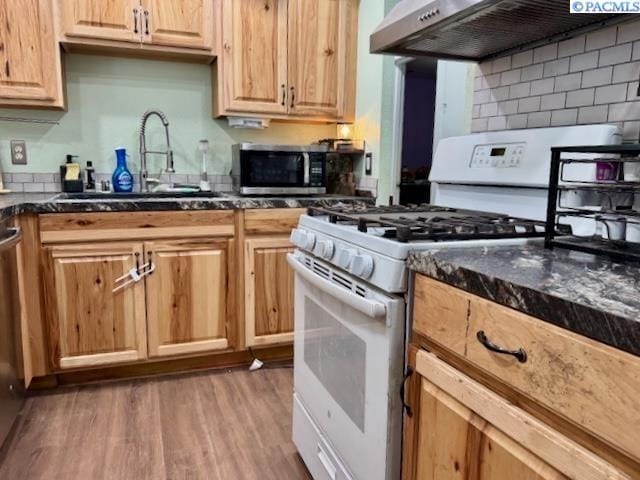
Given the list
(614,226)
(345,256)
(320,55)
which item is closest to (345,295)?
(345,256)

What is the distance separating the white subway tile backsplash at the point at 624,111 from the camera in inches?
49.1

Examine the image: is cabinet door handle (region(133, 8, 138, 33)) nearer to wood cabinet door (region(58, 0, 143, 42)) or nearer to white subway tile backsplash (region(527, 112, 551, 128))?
wood cabinet door (region(58, 0, 143, 42))

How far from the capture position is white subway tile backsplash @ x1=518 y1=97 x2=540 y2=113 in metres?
1.58

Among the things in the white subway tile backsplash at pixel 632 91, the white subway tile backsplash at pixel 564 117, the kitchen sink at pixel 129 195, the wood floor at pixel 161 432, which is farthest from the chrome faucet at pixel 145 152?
the white subway tile backsplash at pixel 632 91

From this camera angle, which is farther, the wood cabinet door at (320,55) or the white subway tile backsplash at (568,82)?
the wood cabinet door at (320,55)

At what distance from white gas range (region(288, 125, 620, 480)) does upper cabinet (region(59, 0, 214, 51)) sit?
1.47 meters

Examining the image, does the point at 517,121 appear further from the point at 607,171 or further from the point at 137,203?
the point at 137,203

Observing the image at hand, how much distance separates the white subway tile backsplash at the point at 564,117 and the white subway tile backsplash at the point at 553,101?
19mm

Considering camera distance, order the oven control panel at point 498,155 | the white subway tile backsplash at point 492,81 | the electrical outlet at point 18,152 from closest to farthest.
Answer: the oven control panel at point 498,155, the white subway tile backsplash at point 492,81, the electrical outlet at point 18,152

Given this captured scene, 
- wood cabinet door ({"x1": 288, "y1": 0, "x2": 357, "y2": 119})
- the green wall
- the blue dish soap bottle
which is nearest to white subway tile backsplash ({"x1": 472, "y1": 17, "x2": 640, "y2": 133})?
wood cabinet door ({"x1": 288, "y1": 0, "x2": 357, "y2": 119})

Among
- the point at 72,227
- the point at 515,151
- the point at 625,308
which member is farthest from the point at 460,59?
the point at 72,227

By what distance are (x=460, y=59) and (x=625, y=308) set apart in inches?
55.7

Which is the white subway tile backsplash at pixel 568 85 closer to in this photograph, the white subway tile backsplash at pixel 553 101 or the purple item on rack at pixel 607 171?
the white subway tile backsplash at pixel 553 101

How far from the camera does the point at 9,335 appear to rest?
1.82 meters
